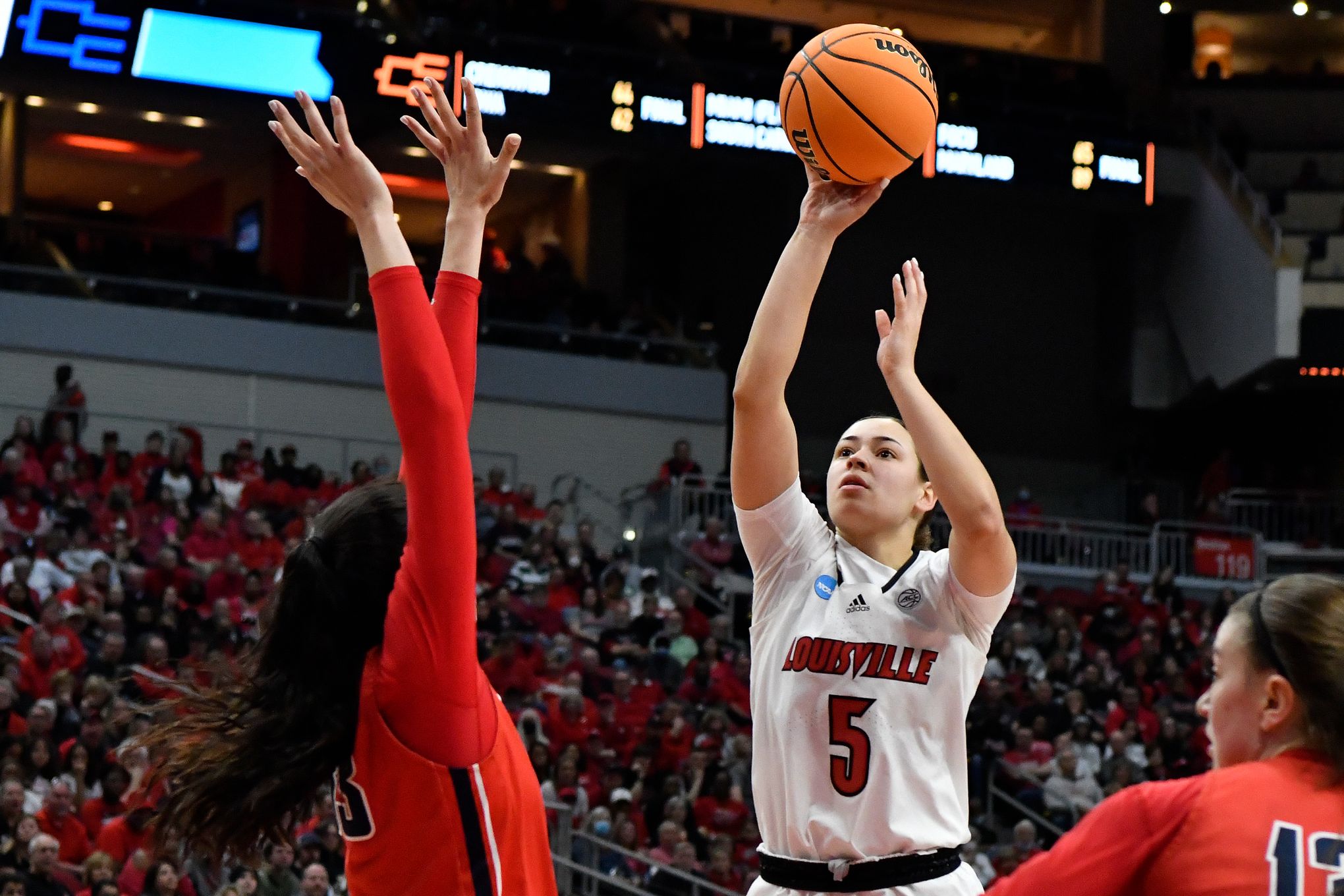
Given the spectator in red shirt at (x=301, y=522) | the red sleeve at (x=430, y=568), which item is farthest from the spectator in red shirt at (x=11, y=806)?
the red sleeve at (x=430, y=568)

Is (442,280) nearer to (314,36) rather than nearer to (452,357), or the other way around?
(452,357)

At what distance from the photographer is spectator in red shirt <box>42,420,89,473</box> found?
1498 cm

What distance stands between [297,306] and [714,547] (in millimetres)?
5991

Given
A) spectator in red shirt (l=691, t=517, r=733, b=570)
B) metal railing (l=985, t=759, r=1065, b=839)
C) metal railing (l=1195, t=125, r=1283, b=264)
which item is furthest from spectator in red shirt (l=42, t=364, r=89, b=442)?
metal railing (l=1195, t=125, r=1283, b=264)

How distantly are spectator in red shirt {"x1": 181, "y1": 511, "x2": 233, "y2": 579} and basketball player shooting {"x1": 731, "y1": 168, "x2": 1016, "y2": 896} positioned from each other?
10.3 metres

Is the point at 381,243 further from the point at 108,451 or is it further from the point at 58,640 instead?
the point at 108,451

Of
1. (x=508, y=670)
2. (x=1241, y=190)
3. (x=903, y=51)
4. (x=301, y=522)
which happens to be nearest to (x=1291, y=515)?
(x=1241, y=190)

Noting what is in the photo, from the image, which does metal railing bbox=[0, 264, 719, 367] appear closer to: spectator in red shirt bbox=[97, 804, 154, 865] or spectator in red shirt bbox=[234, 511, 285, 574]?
spectator in red shirt bbox=[234, 511, 285, 574]

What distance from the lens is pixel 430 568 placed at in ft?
8.09

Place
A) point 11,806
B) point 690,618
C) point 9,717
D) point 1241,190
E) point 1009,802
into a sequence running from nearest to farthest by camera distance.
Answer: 1. point 11,806
2. point 9,717
3. point 1009,802
4. point 690,618
5. point 1241,190

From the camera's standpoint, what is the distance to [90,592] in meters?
12.3

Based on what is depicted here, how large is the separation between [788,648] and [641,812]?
8485 millimetres

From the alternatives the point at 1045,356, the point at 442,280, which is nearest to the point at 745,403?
the point at 442,280

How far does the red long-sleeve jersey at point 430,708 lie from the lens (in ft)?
8.14
